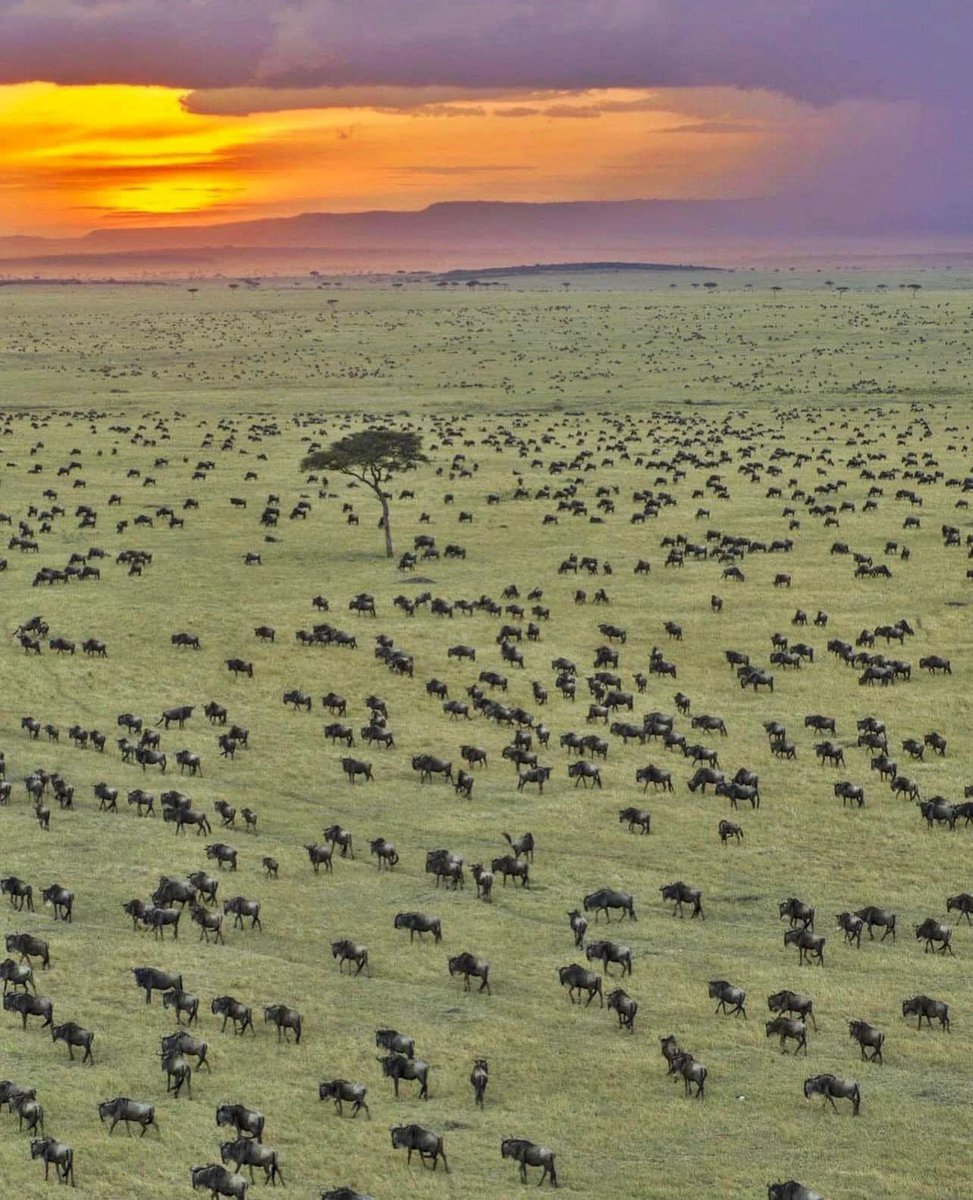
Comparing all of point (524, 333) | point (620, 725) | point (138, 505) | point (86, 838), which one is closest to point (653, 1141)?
point (86, 838)

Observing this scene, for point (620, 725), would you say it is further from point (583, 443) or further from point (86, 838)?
point (583, 443)

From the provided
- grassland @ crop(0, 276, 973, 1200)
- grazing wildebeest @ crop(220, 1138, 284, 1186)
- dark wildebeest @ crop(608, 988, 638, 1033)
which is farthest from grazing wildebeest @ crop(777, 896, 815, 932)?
grazing wildebeest @ crop(220, 1138, 284, 1186)

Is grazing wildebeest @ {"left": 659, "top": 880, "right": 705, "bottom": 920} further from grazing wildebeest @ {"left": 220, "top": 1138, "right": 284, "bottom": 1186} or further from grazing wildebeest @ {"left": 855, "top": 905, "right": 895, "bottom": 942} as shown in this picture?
grazing wildebeest @ {"left": 220, "top": 1138, "right": 284, "bottom": 1186}

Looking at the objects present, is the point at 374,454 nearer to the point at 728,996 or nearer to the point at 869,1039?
the point at 728,996

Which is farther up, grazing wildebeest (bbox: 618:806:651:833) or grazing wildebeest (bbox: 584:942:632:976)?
grazing wildebeest (bbox: 618:806:651:833)

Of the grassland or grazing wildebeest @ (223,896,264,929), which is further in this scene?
grazing wildebeest @ (223,896,264,929)
